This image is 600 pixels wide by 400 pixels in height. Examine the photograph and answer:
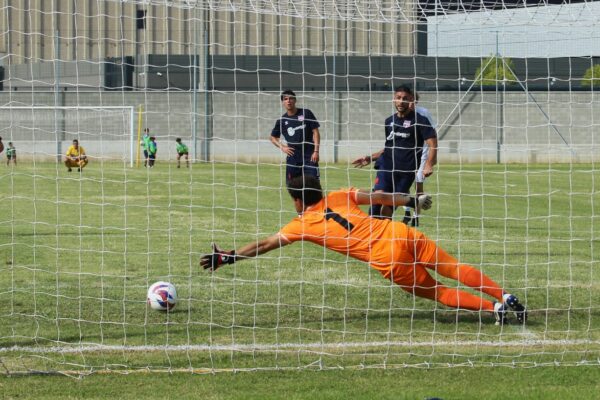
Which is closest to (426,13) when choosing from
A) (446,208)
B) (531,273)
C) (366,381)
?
(531,273)

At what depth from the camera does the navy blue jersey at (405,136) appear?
9953 millimetres

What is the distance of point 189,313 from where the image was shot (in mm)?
→ 7992

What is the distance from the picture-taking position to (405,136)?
10.3 meters

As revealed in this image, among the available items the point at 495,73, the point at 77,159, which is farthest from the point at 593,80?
the point at 77,159

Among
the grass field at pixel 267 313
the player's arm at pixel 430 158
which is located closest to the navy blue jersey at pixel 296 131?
the grass field at pixel 267 313

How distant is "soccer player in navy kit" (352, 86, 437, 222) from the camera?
30.5 feet

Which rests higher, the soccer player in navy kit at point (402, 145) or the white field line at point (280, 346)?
the soccer player in navy kit at point (402, 145)

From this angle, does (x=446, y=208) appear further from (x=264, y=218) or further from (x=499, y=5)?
(x=499, y=5)

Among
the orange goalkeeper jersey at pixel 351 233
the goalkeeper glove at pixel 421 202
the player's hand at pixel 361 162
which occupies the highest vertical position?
the player's hand at pixel 361 162

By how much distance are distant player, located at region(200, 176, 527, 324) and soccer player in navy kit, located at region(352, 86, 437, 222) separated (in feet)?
5.09

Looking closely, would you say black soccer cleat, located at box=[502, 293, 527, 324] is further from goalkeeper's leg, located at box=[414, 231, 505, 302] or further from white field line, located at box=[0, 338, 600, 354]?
white field line, located at box=[0, 338, 600, 354]

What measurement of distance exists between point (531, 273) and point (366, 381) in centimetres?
466

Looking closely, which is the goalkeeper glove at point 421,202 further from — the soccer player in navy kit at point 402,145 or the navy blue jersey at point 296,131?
the navy blue jersey at point 296,131

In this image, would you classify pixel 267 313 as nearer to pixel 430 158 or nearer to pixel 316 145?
pixel 430 158
